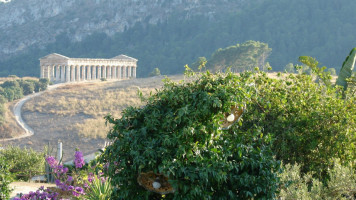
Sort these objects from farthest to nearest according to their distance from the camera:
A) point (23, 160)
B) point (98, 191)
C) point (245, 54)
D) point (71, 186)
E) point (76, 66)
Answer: point (76, 66) → point (245, 54) → point (23, 160) → point (98, 191) → point (71, 186)

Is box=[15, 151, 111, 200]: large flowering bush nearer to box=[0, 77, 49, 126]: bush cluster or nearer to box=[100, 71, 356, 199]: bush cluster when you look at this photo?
box=[100, 71, 356, 199]: bush cluster

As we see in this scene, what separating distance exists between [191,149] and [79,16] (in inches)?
6322

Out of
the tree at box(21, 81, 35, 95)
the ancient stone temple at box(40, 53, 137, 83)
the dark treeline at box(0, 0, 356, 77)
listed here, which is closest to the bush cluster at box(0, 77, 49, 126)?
the tree at box(21, 81, 35, 95)

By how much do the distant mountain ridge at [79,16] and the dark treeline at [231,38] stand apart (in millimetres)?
4860

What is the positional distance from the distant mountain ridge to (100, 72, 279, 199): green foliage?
127 m

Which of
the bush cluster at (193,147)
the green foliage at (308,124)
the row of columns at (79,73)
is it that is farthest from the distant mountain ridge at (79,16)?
the bush cluster at (193,147)

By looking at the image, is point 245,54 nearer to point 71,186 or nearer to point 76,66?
point 76,66

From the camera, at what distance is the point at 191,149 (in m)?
6.19

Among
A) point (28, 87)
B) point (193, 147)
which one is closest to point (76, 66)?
point (28, 87)

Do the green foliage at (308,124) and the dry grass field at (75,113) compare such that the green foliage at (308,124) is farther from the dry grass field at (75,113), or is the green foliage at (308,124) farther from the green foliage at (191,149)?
the dry grass field at (75,113)

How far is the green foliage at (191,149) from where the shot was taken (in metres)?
6.09

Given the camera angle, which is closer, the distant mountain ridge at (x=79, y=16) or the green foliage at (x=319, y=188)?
the green foliage at (x=319, y=188)

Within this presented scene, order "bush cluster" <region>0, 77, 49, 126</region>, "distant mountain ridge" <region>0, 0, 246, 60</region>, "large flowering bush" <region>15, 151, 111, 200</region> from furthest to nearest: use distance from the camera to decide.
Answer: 1. "distant mountain ridge" <region>0, 0, 246, 60</region>
2. "bush cluster" <region>0, 77, 49, 126</region>
3. "large flowering bush" <region>15, 151, 111, 200</region>

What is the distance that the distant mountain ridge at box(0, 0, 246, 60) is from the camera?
140 meters
